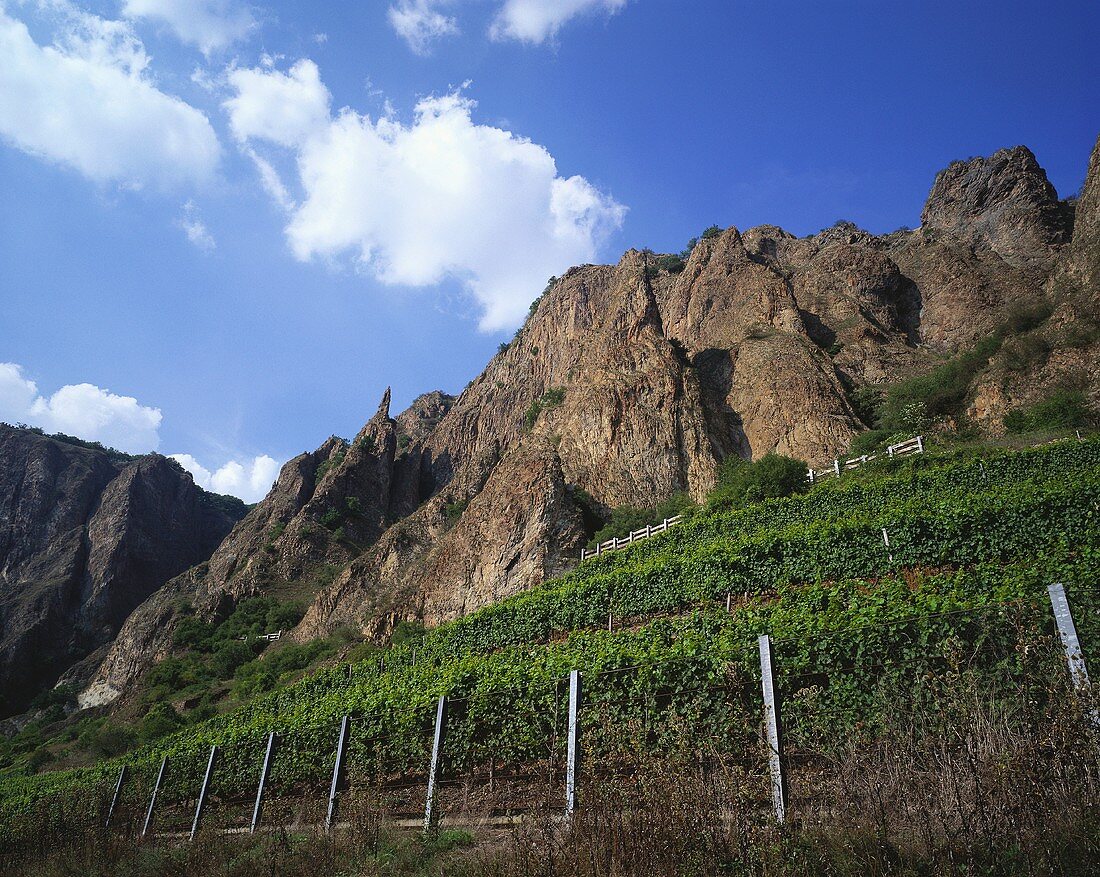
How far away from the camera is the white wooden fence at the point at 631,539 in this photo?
32.4 m

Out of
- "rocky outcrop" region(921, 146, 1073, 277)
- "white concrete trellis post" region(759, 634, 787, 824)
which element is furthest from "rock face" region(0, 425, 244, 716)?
"rocky outcrop" region(921, 146, 1073, 277)

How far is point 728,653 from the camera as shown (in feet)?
30.2

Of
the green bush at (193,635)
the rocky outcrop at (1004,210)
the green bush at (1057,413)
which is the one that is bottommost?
the green bush at (193,635)

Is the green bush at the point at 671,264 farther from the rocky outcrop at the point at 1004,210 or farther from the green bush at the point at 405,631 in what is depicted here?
the green bush at the point at 405,631

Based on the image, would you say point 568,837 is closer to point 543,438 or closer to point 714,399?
point 543,438

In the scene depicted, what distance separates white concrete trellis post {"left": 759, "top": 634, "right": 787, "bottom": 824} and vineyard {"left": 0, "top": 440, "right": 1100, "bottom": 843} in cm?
37

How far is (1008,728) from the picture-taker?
4.41m

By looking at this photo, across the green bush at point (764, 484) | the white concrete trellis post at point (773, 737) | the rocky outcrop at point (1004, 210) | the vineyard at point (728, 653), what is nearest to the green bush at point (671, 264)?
the rocky outcrop at point (1004, 210)

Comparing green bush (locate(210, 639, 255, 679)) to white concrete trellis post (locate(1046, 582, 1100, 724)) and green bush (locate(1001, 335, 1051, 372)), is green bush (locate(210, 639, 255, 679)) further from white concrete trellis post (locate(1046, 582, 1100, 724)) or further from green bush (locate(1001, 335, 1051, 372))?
green bush (locate(1001, 335, 1051, 372))

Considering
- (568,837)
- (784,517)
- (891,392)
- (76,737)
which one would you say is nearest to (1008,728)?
(568,837)

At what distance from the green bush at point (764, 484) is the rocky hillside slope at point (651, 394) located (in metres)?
10.6

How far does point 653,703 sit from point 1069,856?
5.88 meters

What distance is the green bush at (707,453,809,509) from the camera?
30.0m

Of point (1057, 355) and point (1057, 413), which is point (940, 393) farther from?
point (1057, 413)
